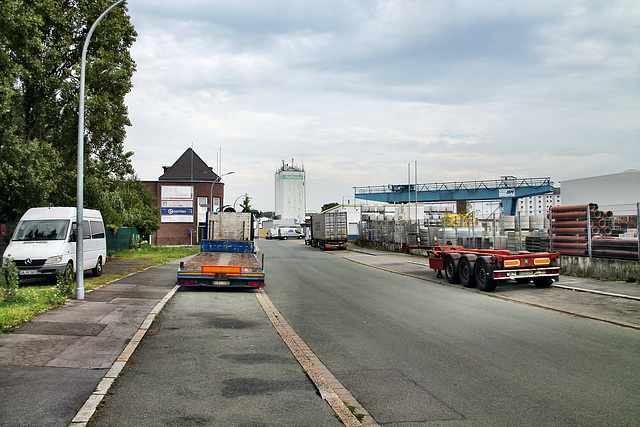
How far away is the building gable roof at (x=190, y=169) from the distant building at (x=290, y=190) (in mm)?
80651

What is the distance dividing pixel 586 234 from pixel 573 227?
2.49 feet

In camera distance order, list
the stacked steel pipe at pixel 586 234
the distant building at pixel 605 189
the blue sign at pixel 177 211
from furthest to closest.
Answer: the blue sign at pixel 177 211
the distant building at pixel 605 189
the stacked steel pipe at pixel 586 234

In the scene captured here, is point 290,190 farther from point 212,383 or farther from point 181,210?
point 212,383

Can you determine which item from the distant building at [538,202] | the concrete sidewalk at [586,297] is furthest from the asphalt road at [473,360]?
the distant building at [538,202]

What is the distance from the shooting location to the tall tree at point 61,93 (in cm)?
1861

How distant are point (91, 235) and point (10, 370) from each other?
41.2 feet

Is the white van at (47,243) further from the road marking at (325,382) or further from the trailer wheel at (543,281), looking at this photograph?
the trailer wheel at (543,281)

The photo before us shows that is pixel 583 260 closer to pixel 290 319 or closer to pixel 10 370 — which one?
pixel 290 319

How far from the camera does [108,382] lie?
5.63 m

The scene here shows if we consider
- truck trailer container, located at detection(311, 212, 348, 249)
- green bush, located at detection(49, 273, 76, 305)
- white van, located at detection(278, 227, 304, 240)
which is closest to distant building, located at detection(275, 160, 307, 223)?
white van, located at detection(278, 227, 304, 240)

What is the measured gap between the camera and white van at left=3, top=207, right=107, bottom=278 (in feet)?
47.6

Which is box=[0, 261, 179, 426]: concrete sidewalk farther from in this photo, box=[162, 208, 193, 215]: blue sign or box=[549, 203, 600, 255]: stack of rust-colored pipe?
box=[162, 208, 193, 215]: blue sign

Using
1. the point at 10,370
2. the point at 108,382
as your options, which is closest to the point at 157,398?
the point at 108,382

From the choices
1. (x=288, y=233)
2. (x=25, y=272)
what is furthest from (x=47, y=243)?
(x=288, y=233)
